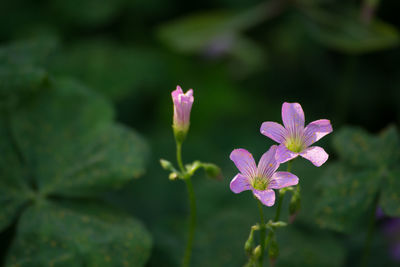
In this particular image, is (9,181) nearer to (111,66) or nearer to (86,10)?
(111,66)

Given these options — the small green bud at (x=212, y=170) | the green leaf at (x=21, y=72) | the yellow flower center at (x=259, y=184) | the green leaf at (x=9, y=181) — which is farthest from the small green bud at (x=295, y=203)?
the green leaf at (x=21, y=72)

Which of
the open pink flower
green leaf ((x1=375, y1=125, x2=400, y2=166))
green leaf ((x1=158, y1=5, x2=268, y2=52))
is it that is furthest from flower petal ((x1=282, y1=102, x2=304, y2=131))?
green leaf ((x1=158, y1=5, x2=268, y2=52))

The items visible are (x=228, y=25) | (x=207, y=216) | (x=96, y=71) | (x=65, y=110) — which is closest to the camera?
(x=65, y=110)

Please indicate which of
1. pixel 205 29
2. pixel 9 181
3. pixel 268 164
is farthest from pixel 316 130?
pixel 205 29

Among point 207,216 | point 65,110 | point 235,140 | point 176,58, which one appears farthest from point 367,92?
point 65,110

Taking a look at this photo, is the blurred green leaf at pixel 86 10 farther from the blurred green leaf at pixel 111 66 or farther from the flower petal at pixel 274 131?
the flower petal at pixel 274 131

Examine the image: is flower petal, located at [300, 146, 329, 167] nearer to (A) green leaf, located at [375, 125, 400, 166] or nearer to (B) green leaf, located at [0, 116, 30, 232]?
(A) green leaf, located at [375, 125, 400, 166]

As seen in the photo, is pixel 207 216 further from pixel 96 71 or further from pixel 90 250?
pixel 96 71
